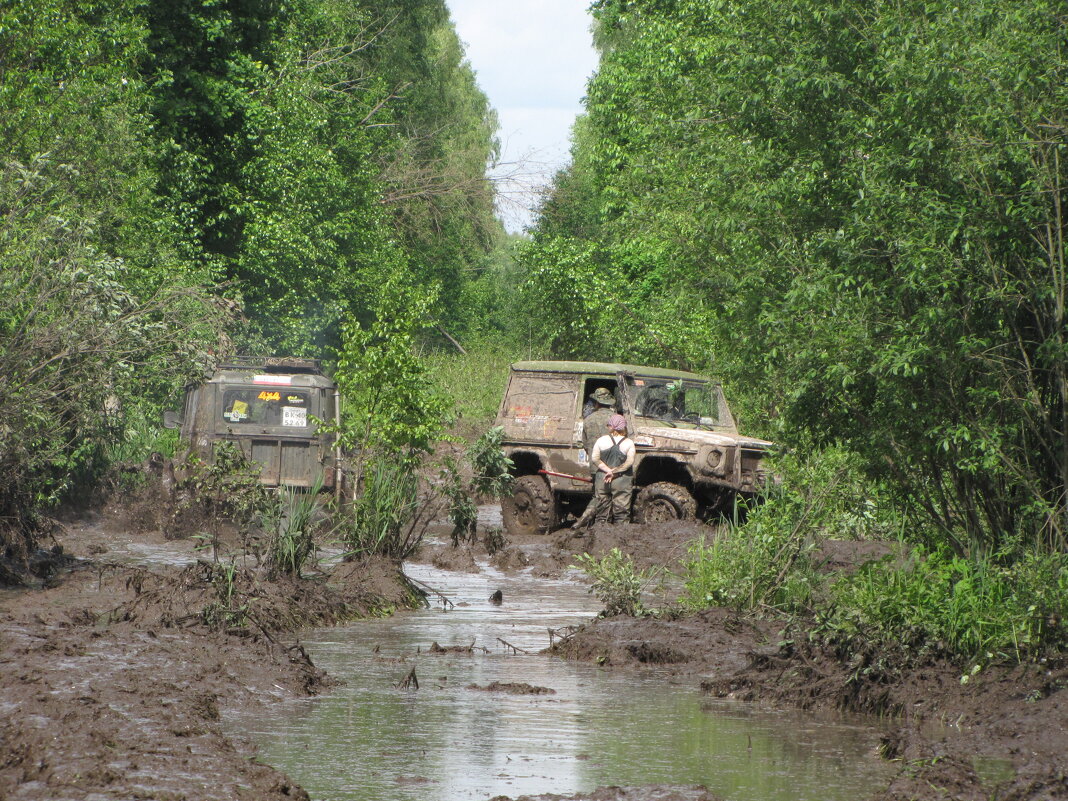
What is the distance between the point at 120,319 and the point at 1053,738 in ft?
26.7

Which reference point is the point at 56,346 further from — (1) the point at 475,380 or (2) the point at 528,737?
(1) the point at 475,380

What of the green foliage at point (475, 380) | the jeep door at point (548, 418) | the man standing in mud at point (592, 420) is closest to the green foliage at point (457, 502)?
the man standing in mud at point (592, 420)

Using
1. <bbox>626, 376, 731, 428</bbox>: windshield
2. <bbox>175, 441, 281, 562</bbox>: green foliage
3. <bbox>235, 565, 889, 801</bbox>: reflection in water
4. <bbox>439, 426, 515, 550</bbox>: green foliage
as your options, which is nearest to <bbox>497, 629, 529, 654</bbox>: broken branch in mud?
<bbox>235, 565, 889, 801</bbox>: reflection in water

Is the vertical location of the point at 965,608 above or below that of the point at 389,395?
below

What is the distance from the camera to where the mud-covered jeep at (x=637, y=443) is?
1593cm

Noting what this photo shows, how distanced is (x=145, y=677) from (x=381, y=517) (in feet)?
15.4

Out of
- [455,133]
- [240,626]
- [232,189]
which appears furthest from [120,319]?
[455,133]

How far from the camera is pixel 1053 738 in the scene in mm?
6328

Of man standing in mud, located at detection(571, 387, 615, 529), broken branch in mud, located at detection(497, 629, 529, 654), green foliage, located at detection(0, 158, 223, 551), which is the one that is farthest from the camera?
man standing in mud, located at detection(571, 387, 615, 529)

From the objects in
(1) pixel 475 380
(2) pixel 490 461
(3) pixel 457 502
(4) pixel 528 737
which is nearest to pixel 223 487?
(2) pixel 490 461

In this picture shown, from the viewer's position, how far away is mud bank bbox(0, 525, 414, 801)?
5406 mm

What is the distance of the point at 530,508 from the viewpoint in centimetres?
1736

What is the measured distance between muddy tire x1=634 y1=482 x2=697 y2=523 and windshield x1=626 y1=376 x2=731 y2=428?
0.95 m

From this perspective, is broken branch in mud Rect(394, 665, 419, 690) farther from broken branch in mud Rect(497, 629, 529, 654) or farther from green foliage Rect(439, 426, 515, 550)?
green foliage Rect(439, 426, 515, 550)
